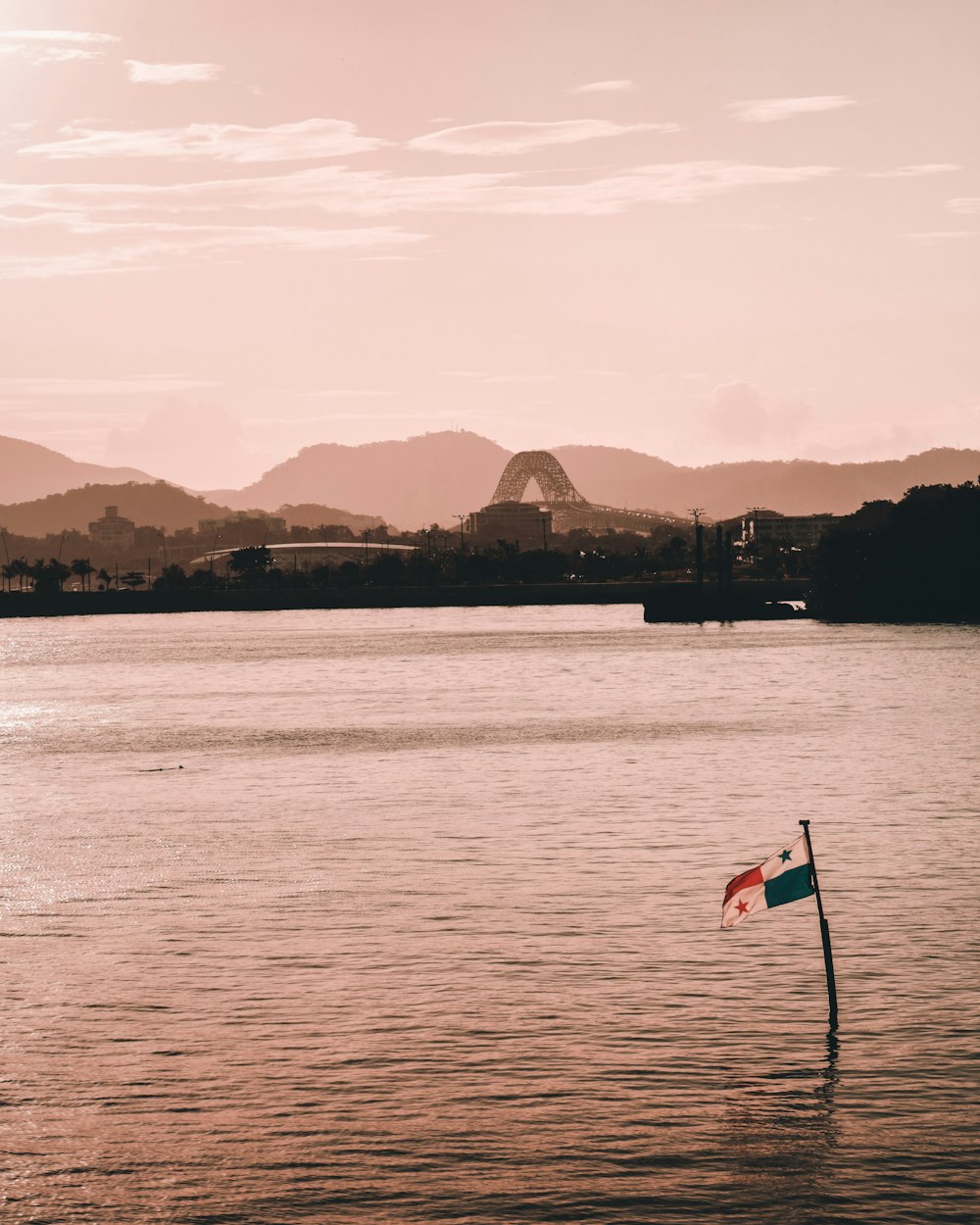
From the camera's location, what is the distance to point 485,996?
2627 centimetres

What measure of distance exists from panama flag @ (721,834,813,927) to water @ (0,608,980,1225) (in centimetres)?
208

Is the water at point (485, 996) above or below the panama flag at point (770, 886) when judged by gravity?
Result: below

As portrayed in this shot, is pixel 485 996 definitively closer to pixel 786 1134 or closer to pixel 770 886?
pixel 770 886

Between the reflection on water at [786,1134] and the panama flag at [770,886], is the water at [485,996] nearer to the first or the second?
the reflection on water at [786,1134]

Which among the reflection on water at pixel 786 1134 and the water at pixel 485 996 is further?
the water at pixel 485 996

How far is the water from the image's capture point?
1856 cm

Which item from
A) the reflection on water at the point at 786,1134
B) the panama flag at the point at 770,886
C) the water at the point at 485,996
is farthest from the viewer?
the panama flag at the point at 770,886

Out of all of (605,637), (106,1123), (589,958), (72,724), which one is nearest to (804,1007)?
(589,958)

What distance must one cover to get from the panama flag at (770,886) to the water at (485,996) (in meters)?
2.08

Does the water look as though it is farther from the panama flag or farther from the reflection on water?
the panama flag

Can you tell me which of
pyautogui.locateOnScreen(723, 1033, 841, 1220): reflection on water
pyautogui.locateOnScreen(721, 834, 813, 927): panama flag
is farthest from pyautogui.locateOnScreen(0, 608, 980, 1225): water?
pyautogui.locateOnScreen(721, 834, 813, 927): panama flag

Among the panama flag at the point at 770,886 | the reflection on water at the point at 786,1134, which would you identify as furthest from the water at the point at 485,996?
the panama flag at the point at 770,886

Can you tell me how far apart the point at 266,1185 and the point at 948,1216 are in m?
7.19

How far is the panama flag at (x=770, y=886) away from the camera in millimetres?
21641
